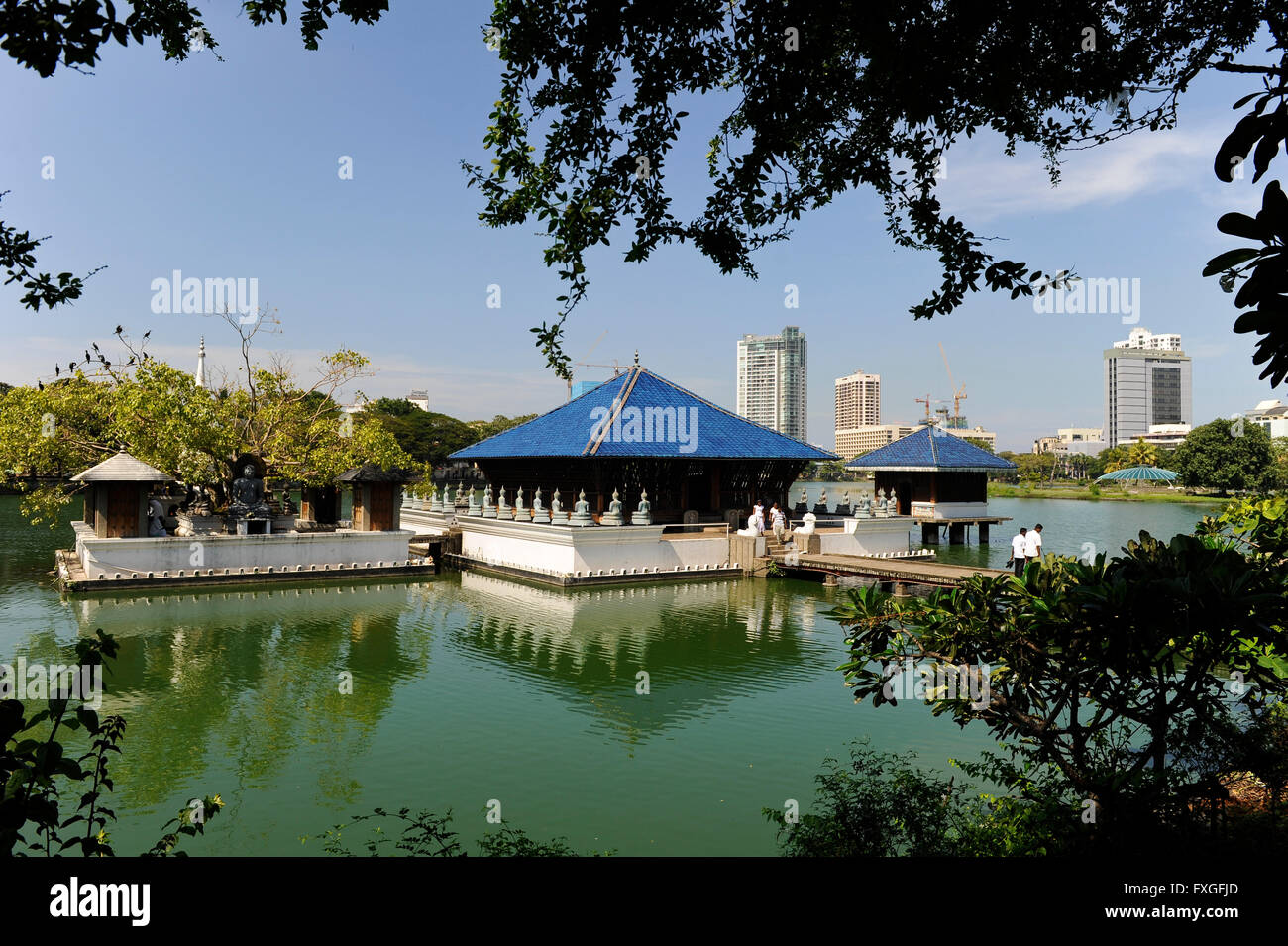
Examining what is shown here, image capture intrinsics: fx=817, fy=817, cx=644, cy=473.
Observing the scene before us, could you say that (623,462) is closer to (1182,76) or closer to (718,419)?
(718,419)

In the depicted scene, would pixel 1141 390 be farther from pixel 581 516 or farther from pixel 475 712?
pixel 475 712

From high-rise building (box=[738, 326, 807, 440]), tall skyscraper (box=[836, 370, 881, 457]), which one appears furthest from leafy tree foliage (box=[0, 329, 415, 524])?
tall skyscraper (box=[836, 370, 881, 457])

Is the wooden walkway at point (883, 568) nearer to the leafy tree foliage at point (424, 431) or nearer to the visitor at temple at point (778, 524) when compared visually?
the visitor at temple at point (778, 524)

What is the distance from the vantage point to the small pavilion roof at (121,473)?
729 inches

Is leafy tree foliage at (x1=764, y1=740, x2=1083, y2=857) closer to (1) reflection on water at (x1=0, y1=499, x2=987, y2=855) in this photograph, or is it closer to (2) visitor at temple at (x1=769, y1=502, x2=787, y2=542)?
(1) reflection on water at (x1=0, y1=499, x2=987, y2=855)

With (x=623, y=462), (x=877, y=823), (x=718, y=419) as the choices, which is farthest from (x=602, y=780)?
(x=718, y=419)

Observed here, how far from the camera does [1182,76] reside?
5.04 m

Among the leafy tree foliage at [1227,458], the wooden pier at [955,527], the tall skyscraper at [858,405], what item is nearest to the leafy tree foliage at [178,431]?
the wooden pier at [955,527]

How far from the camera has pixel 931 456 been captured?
35094 mm

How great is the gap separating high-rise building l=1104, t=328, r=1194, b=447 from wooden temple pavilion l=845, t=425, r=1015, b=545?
127 m

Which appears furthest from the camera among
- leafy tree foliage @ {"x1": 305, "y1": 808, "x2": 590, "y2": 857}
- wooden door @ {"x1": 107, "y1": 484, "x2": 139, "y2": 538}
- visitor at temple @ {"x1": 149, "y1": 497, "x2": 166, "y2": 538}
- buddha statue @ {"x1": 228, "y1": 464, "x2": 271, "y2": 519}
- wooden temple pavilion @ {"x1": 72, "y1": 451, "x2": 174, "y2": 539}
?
buddha statue @ {"x1": 228, "y1": 464, "x2": 271, "y2": 519}

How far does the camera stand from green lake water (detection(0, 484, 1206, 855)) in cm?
721
